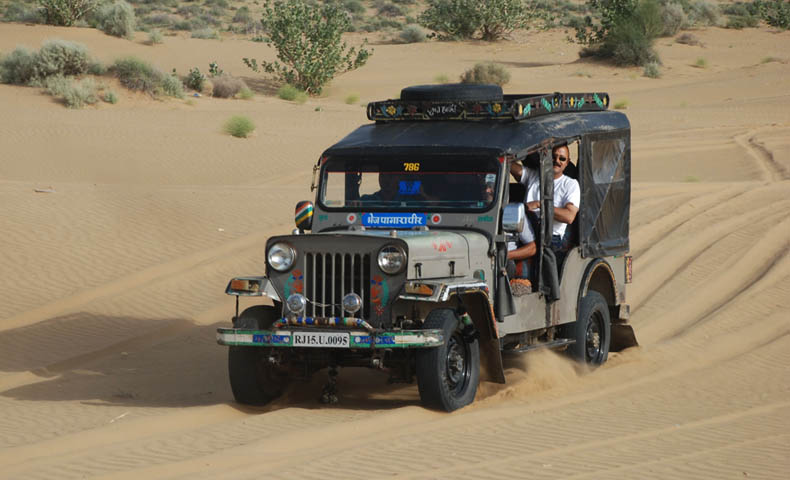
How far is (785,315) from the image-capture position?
13.3 m

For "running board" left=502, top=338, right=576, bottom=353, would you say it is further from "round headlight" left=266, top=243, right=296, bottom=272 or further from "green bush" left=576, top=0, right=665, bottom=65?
"green bush" left=576, top=0, right=665, bottom=65

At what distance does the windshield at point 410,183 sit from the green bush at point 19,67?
2472 cm

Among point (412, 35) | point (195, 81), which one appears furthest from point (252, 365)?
point (412, 35)

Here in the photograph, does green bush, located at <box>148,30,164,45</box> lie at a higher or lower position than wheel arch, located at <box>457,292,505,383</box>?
lower

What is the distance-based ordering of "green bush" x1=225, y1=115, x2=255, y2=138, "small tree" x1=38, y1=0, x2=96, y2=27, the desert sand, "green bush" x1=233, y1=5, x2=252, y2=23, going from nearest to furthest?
the desert sand
"green bush" x1=225, y1=115, x2=255, y2=138
"small tree" x1=38, y1=0, x2=96, y2=27
"green bush" x1=233, y1=5, x2=252, y2=23

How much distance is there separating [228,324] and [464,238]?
574 centimetres

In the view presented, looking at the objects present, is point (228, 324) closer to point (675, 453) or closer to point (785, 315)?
point (785, 315)

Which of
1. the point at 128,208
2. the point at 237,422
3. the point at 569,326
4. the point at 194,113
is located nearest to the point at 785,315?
the point at 569,326

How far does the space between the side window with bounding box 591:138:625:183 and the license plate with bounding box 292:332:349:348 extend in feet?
12.1

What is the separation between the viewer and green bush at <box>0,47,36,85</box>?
32.2 meters

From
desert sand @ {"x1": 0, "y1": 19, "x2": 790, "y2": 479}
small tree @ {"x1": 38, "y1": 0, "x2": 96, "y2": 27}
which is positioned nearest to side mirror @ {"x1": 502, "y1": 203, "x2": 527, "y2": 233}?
desert sand @ {"x1": 0, "y1": 19, "x2": 790, "y2": 479}

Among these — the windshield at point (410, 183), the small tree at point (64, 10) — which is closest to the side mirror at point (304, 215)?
the windshield at point (410, 183)

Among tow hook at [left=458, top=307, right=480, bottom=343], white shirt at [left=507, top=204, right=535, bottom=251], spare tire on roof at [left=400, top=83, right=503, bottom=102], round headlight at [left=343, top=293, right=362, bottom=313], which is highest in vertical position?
spare tire on roof at [left=400, top=83, right=503, bottom=102]

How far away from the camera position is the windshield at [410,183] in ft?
30.8
